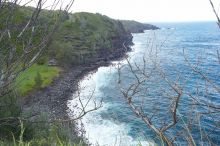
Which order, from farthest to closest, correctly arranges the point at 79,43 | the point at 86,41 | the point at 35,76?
the point at 86,41 → the point at 79,43 → the point at 35,76

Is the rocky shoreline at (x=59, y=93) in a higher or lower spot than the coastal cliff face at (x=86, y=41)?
lower

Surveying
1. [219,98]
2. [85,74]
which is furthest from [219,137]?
[85,74]

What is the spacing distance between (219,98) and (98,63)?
48471mm

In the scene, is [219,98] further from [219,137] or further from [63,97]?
[63,97]

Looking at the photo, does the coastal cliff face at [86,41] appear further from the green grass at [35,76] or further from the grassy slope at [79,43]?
the green grass at [35,76]

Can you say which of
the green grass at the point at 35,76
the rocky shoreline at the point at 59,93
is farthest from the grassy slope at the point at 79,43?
the rocky shoreline at the point at 59,93

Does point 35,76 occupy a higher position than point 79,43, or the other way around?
point 79,43

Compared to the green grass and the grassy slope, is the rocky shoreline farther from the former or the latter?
the grassy slope

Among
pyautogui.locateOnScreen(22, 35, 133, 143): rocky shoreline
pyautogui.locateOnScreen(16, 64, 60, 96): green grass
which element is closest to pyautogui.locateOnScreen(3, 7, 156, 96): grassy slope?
pyautogui.locateOnScreen(16, 64, 60, 96): green grass

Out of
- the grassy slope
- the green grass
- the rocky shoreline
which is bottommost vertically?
the rocky shoreline

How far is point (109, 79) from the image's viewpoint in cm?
7500

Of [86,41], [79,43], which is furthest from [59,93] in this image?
[86,41]

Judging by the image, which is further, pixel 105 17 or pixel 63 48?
pixel 105 17

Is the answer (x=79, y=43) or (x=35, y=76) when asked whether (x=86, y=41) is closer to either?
(x=79, y=43)
